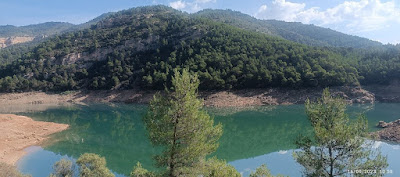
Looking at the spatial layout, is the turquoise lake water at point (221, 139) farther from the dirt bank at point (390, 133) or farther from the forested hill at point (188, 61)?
the forested hill at point (188, 61)

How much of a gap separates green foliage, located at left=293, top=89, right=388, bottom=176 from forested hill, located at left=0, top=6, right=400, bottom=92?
54.3 metres

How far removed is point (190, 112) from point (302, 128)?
34.0 m

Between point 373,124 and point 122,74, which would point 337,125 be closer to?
point 373,124

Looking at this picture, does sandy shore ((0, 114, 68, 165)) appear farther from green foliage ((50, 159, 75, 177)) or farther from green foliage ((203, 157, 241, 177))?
green foliage ((203, 157, 241, 177))

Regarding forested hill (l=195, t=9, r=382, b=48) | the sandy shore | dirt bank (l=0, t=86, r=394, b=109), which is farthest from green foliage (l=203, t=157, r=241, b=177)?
forested hill (l=195, t=9, r=382, b=48)

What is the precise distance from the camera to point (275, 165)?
25.6 metres

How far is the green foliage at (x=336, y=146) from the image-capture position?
1162 cm

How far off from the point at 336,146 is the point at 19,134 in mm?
43444

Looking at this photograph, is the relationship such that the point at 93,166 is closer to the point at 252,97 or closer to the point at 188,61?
the point at 252,97

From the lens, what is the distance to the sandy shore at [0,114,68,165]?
105 feet

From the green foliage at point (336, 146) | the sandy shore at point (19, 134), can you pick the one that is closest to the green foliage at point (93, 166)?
the green foliage at point (336, 146)

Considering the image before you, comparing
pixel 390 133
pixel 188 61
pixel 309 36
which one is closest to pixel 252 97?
pixel 188 61

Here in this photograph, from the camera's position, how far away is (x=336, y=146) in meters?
11.9

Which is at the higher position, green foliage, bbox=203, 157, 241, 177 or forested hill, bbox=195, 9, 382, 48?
forested hill, bbox=195, 9, 382, 48
